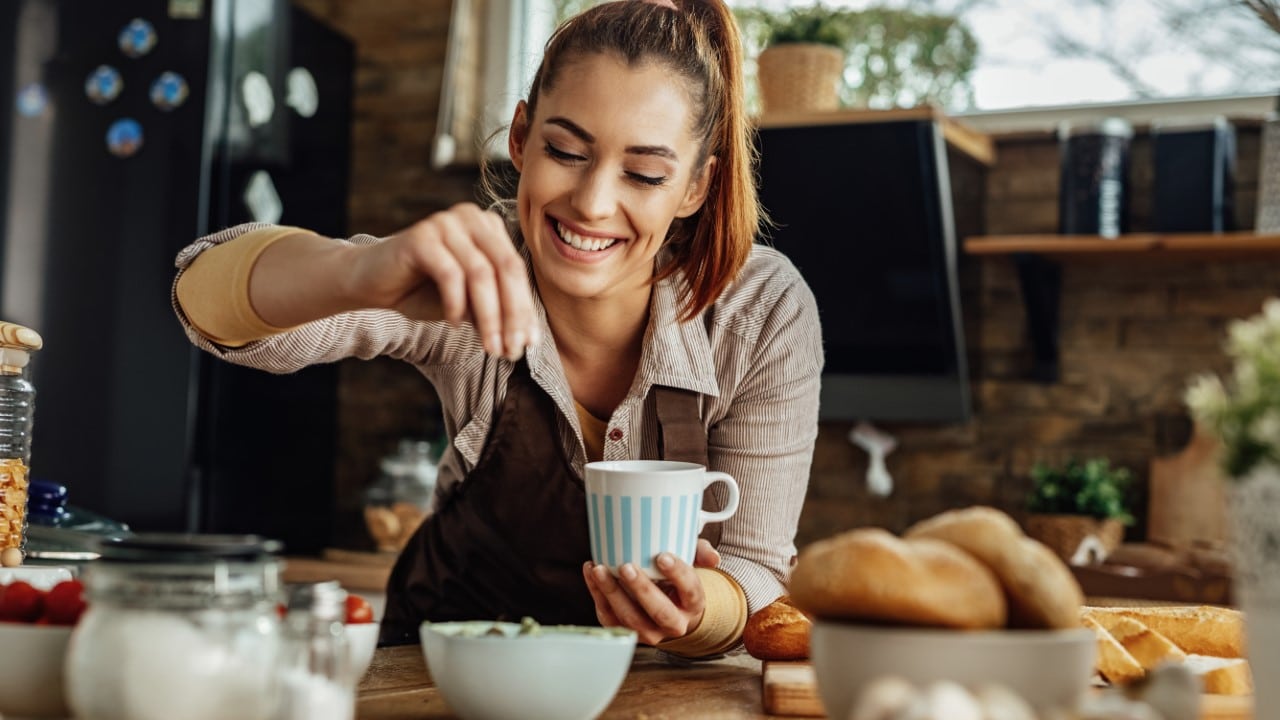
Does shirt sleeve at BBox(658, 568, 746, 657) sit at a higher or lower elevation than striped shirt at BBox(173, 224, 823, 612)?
lower

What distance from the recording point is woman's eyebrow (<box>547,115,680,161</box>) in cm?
142

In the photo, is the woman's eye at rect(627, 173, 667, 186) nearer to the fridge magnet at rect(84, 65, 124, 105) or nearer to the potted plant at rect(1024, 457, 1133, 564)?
the potted plant at rect(1024, 457, 1133, 564)

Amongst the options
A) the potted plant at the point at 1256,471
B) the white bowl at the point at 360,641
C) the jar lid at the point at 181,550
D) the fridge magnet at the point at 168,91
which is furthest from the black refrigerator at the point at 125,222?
the potted plant at the point at 1256,471

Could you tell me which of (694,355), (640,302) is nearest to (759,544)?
(694,355)

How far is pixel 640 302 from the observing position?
5.32 ft

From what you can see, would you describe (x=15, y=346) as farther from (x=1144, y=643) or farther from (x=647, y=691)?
(x=1144, y=643)

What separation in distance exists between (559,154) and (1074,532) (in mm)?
1681

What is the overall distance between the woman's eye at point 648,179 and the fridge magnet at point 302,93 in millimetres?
2021

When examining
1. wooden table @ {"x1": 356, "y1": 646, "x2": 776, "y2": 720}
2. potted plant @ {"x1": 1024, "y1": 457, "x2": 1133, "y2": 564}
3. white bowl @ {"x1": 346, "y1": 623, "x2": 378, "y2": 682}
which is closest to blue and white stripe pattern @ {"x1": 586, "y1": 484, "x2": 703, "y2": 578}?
wooden table @ {"x1": 356, "y1": 646, "x2": 776, "y2": 720}

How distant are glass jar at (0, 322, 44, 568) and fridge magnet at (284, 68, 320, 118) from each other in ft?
6.56

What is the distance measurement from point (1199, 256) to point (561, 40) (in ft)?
5.82

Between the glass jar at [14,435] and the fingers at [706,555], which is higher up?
the glass jar at [14,435]

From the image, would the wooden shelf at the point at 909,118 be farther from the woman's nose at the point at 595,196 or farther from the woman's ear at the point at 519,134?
the woman's nose at the point at 595,196

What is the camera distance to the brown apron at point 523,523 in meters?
1.53
